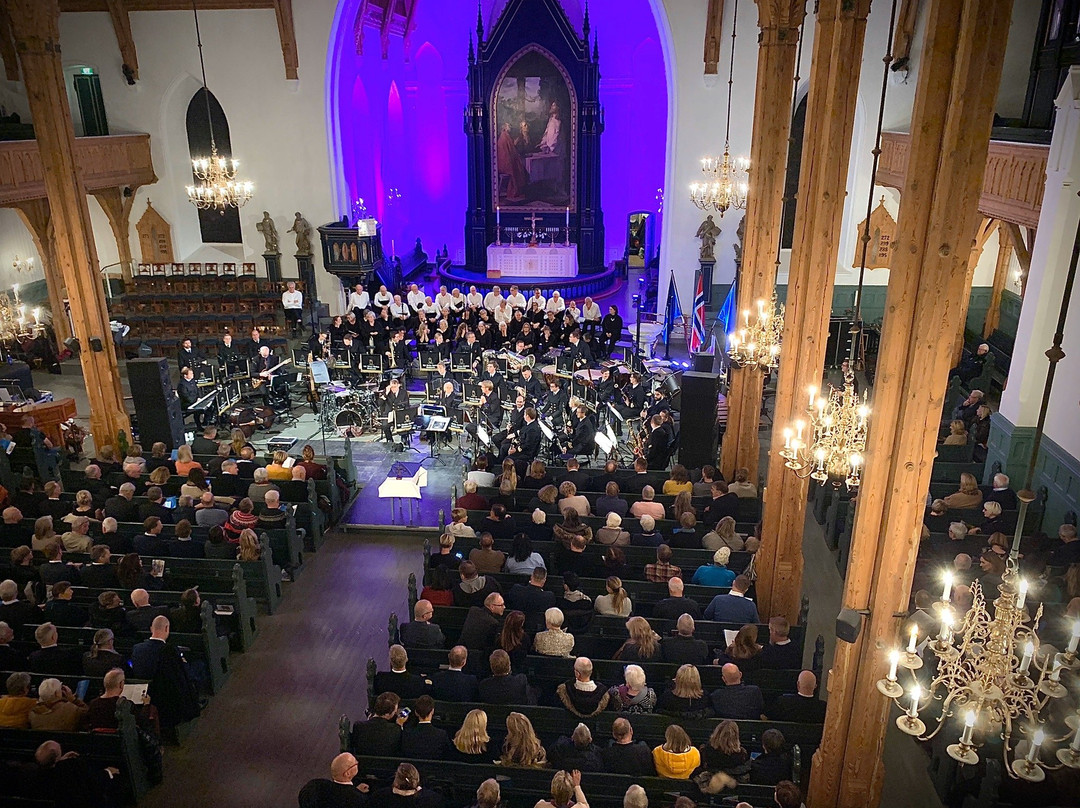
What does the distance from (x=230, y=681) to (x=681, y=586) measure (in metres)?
4.60

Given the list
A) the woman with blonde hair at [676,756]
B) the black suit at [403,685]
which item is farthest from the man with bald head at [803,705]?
the black suit at [403,685]

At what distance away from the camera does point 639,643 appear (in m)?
7.17

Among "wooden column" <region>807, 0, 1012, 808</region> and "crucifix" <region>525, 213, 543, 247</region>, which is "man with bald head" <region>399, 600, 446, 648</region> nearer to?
"wooden column" <region>807, 0, 1012, 808</region>

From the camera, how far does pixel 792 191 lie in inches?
780

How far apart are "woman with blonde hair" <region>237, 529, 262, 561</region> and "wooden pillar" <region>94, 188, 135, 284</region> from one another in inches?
550

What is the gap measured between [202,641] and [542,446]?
679cm

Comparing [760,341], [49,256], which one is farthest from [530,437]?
[49,256]

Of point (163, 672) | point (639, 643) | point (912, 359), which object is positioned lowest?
point (163, 672)

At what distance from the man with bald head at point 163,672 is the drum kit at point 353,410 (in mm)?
7061

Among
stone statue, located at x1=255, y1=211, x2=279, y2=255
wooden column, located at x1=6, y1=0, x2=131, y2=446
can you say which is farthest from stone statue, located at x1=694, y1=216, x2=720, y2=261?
wooden column, located at x1=6, y1=0, x2=131, y2=446

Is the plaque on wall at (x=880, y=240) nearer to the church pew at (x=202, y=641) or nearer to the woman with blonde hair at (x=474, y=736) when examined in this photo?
the woman with blonde hair at (x=474, y=736)

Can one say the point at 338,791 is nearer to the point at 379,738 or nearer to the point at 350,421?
the point at 379,738

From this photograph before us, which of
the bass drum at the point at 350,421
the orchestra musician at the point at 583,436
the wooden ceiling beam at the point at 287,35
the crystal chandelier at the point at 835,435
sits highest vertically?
the wooden ceiling beam at the point at 287,35

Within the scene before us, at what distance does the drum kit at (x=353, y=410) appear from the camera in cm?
1452
